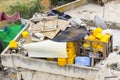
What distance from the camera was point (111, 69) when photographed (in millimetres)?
14812

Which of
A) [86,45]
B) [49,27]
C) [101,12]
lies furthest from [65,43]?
[101,12]

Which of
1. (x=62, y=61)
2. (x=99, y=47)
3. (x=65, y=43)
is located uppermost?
(x=65, y=43)

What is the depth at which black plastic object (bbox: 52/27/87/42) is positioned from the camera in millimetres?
15818

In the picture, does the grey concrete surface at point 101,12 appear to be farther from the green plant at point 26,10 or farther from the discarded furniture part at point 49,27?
the green plant at point 26,10

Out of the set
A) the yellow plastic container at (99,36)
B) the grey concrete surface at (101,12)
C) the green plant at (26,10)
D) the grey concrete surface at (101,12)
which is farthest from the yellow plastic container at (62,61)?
the green plant at (26,10)

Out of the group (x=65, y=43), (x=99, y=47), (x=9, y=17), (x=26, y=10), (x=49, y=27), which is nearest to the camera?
(x=65, y=43)

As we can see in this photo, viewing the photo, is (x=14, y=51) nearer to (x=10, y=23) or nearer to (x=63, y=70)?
(x=63, y=70)

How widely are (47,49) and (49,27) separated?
1.35m

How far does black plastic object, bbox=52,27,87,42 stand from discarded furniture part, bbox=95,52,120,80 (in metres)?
1.56

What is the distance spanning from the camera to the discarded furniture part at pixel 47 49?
1545cm

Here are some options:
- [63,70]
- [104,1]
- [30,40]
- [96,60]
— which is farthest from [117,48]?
[104,1]

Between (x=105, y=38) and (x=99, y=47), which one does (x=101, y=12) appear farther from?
(x=99, y=47)

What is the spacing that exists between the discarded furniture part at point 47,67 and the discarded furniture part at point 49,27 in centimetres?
126

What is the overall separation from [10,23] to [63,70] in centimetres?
896
